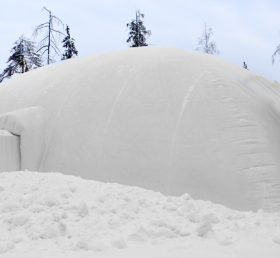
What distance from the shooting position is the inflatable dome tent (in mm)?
7242

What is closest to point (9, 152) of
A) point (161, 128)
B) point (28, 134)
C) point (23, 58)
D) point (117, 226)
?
point (28, 134)

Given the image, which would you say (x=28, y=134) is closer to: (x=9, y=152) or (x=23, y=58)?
(x=9, y=152)

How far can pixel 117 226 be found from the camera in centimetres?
487

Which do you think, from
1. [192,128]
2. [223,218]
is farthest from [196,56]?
[223,218]

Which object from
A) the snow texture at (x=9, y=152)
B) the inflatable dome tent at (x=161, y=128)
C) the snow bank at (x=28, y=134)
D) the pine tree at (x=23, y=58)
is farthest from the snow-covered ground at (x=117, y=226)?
the pine tree at (x=23, y=58)

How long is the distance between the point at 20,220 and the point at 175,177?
→ 310cm

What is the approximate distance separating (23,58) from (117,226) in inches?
876

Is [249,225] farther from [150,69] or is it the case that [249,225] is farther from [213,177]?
[150,69]

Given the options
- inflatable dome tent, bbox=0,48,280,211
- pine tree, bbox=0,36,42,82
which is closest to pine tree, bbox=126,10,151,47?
pine tree, bbox=0,36,42,82

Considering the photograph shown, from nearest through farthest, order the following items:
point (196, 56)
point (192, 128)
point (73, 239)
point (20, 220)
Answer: point (73, 239), point (20, 220), point (192, 128), point (196, 56)

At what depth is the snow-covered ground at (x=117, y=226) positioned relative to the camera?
14.1ft

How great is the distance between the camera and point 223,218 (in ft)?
18.0

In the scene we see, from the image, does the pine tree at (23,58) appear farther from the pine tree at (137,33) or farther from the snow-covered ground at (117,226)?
the snow-covered ground at (117,226)

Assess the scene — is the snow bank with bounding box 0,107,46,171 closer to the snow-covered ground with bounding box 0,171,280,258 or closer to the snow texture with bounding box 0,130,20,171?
Result: the snow texture with bounding box 0,130,20,171
